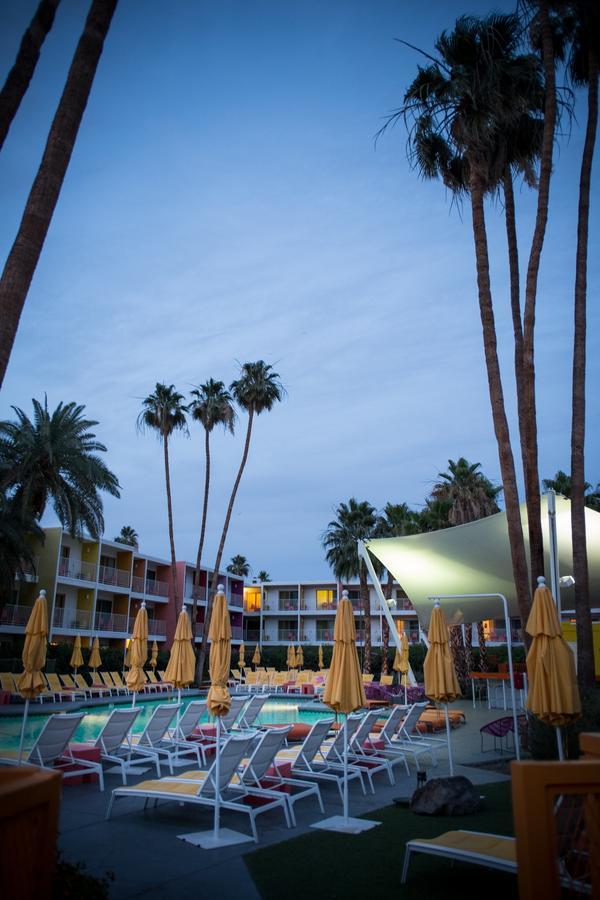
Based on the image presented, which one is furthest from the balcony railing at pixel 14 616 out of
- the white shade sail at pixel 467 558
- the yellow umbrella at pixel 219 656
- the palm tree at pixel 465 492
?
the yellow umbrella at pixel 219 656

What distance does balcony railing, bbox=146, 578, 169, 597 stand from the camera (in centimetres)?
4041

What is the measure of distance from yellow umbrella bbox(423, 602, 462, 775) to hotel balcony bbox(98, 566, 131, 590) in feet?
95.2

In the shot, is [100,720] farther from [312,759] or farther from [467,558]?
[312,759]

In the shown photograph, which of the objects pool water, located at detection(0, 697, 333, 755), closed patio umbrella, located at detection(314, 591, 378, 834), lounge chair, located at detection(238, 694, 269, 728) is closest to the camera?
closed patio umbrella, located at detection(314, 591, 378, 834)

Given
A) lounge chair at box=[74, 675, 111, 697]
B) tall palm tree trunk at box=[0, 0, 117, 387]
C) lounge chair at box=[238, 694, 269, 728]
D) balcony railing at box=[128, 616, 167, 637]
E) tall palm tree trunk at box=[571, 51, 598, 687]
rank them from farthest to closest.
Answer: balcony railing at box=[128, 616, 167, 637] → lounge chair at box=[74, 675, 111, 697] → lounge chair at box=[238, 694, 269, 728] → tall palm tree trunk at box=[571, 51, 598, 687] → tall palm tree trunk at box=[0, 0, 117, 387]

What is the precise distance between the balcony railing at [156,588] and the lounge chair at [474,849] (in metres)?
37.1

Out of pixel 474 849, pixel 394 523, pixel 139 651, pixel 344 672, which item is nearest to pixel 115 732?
pixel 344 672

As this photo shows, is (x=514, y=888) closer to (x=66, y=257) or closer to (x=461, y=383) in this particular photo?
(x=66, y=257)

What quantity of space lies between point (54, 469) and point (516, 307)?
60.1 feet

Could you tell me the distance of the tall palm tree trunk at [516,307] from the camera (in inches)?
450

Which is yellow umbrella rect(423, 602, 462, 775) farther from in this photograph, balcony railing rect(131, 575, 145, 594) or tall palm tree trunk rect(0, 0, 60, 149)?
balcony railing rect(131, 575, 145, 594)

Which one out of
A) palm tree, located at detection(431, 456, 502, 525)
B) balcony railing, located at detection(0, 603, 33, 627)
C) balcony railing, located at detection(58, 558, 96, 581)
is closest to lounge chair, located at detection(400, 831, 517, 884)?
palm tree, located at detection(431, 456, 502, 525)

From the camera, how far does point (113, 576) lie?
36688mm

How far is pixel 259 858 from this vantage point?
571 cm
